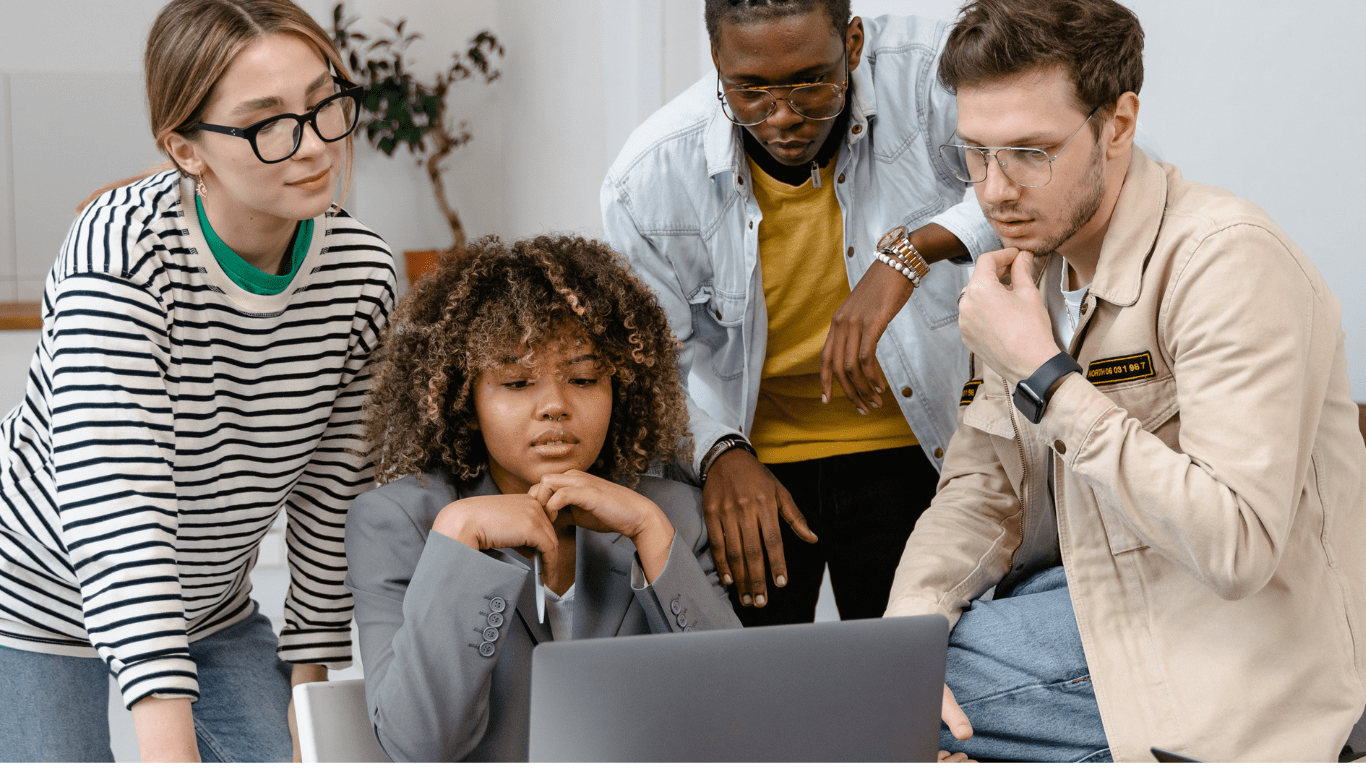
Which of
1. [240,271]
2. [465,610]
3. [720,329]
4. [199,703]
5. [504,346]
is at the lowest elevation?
[199,703]

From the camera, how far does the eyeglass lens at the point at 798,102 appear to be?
149 cm

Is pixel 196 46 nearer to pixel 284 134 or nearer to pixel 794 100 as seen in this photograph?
pixel 284 134

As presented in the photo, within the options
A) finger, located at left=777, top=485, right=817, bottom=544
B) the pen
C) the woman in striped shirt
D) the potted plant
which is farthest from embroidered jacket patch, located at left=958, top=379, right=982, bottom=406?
the potted plant

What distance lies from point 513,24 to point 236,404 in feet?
13.0

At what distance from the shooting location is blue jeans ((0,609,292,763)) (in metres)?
1.38

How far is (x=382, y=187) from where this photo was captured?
5164mm

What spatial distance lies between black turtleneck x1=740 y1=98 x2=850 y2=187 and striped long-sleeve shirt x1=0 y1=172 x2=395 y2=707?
0.56m

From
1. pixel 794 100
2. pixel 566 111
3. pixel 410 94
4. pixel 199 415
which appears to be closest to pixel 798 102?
pixel 794 100

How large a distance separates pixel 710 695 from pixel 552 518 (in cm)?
46

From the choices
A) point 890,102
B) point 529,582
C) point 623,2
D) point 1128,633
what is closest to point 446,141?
point 623,2

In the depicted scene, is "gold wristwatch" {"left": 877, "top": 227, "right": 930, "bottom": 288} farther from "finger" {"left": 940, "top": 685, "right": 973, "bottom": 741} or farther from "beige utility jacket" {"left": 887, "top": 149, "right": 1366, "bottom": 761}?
"finger" {"left": 940, "top": 685, "right": 973, "bottom": 741}

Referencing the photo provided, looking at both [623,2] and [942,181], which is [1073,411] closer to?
[942,181]

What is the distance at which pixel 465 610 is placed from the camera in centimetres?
115

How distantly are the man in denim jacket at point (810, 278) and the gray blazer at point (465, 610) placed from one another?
269mm
